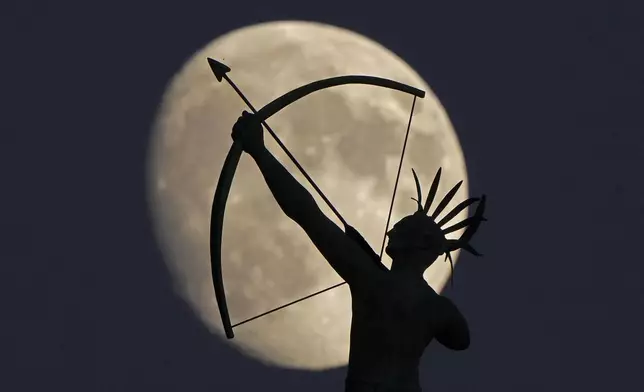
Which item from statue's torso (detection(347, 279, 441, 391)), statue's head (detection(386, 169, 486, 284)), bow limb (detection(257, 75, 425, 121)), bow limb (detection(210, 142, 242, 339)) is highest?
bow limb (detection(257, 75, 425, 121))

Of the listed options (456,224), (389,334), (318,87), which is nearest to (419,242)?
(456,224)

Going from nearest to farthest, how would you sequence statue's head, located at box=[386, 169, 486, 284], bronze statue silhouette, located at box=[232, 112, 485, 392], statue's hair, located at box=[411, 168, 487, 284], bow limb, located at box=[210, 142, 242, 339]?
bronze statue silhouette, located at box=[232, 112, 485, 392]
bow limb, located at box=[210, 142, 242, 339]
statue's head, located at box=[386, 169, 486, 284]
statue's hair, located at box=[411, 168, 487, 284]

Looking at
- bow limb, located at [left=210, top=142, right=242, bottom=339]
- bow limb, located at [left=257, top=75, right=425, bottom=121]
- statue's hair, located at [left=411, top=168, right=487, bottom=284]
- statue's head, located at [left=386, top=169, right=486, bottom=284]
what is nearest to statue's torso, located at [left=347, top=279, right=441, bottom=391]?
statue's head, located at [left=386, top=169, right=486, bottom=284]

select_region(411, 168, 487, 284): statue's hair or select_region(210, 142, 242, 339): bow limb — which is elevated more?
select_region(210, 142, 242, 339): bow limb

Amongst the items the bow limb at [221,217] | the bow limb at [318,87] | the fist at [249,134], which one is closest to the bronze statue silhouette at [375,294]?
the fist at [249,134]

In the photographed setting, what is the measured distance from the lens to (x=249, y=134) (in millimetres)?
8734

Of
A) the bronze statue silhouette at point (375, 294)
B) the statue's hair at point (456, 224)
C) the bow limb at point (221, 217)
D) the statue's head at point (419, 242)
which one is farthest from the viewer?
the statue's hair at point (456, 224)

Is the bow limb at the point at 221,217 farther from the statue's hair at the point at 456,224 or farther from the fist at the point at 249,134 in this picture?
the statue's hair at the point at 456,224

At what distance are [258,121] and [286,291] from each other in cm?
576

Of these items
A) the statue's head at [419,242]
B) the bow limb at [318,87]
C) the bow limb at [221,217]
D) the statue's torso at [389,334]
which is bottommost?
the statue's torso at [389,334]

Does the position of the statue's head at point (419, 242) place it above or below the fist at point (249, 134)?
below

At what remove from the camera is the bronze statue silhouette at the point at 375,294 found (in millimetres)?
8648

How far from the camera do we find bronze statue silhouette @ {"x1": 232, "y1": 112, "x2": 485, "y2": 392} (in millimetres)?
8648

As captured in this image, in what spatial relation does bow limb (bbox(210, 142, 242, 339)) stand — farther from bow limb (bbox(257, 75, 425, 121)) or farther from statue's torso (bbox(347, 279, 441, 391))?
statue's torso (bbox(347, 279, 441, 391))
